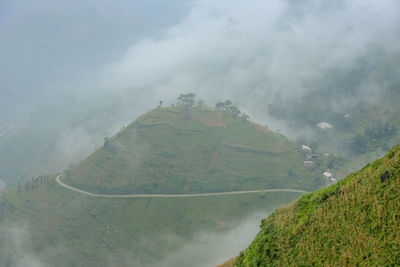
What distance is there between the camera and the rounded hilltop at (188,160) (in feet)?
210

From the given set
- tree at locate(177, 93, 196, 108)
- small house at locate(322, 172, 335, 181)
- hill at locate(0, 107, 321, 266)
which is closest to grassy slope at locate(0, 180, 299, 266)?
hill at locate(0, 107, 321, 266)

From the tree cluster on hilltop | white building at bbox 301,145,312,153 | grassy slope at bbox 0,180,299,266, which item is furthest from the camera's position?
the tree cluster on hilltop

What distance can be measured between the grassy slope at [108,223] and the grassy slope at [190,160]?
3.72 metres

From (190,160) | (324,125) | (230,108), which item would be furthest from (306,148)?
(190,160)

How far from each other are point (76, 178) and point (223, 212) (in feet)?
107

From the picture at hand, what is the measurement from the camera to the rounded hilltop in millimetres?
63875

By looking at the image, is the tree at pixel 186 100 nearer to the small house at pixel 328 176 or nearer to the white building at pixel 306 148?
the white building at pixel 306 148

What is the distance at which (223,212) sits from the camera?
57500 millimetres

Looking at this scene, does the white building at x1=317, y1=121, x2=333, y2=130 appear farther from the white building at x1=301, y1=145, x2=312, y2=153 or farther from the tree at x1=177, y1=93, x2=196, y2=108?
the tree at x1=177, y1=93, x2=196, y2=108

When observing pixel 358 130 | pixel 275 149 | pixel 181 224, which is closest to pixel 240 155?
pixel 275 149

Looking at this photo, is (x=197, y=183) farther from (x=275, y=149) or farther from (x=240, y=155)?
(x=275, y=149)

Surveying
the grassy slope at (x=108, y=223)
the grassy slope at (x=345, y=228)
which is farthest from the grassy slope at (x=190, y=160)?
the grassy slope at (x=345, y=228)

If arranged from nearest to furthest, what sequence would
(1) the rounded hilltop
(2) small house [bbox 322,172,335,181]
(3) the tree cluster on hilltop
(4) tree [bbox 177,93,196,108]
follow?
(1) the rounded hilltop, (2) small house [bbox 322,172,335,181], (3) the tree cluster on hilltop, (4) tree [bbox 177,93,196,108]

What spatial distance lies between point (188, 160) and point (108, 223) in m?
21.5
